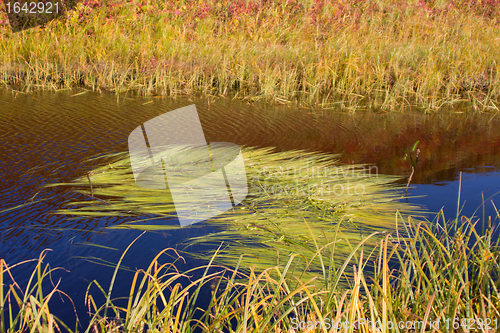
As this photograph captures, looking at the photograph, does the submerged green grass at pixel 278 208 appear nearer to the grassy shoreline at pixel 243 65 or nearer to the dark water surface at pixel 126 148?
the dark water surface at pixel 126 148

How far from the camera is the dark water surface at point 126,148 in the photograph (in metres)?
1.74

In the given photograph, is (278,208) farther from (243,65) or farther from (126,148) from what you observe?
(243,65)

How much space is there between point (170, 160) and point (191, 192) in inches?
19.2

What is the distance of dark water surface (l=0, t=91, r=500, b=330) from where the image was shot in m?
1.74

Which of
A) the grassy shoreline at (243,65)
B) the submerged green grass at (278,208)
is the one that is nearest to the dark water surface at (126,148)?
the submerged green grass at (278,208)

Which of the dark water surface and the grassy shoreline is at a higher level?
the grassy shoreline

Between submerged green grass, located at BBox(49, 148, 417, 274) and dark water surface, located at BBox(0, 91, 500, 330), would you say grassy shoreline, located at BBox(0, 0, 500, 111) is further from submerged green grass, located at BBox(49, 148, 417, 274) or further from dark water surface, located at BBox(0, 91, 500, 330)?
submerged green grass, located at BBox(49, 148, 417, 274)

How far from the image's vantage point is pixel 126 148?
300 cm

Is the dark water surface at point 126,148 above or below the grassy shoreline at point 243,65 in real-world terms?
below

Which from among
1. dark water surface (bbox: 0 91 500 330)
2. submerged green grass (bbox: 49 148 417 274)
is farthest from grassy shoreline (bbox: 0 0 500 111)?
submerged green grass (bbox: 49 148 417 274)

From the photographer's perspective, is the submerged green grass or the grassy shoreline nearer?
the submerged green grass

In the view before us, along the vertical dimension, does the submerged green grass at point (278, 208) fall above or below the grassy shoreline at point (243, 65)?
below

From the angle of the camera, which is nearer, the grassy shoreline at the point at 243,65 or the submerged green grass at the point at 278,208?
the submerged green grass at the point at 278,208

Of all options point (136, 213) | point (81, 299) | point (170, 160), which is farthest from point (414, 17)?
point (81, 299)
